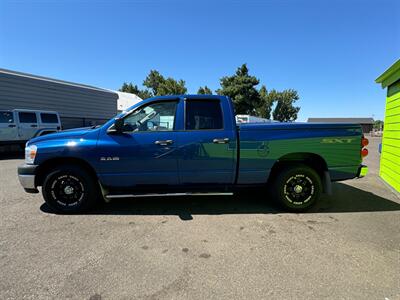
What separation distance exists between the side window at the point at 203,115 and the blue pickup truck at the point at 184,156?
0.06 feet

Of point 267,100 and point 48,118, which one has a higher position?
point 267,100

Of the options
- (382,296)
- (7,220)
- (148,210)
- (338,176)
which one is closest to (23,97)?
(7,220)

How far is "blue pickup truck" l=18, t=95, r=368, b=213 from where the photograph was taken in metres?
4.07

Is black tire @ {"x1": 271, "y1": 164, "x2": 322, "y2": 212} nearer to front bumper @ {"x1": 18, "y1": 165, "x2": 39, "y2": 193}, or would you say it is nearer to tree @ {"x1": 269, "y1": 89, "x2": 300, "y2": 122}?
front bumper @ {"x1": 18, "y1": 165, "x2": 39, "y2": 193}

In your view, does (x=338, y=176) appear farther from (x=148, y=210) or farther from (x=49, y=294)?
(x=49, y=294)

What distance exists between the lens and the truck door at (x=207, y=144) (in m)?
4.09

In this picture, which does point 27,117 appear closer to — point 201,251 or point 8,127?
point 8,127

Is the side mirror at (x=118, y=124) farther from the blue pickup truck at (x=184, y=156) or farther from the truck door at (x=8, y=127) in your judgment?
the truck door at (x=8, y=127)

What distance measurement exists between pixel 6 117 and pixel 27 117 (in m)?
0.91

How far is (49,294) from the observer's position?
2.29 m

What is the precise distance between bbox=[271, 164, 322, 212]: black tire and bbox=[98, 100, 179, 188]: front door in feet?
5.91

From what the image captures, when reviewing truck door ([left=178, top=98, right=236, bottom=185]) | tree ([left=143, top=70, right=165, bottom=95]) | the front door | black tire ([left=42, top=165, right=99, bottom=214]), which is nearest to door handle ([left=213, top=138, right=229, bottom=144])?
truck door ([left=178, top=98, right=236, bottom=185])

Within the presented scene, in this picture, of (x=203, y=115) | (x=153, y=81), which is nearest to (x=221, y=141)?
(x=203, y=115)

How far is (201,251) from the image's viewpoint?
3.03 meters
